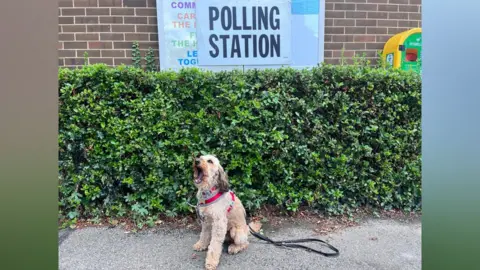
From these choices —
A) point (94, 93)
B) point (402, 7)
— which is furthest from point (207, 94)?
point (402, 7)

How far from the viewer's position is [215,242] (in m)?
3.02

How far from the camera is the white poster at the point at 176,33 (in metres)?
5.18

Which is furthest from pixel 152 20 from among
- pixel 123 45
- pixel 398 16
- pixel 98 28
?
pixel 398 16

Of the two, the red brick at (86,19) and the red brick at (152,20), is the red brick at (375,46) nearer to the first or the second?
the red brick at (152,20)

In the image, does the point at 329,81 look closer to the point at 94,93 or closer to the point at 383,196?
the point at 383,196

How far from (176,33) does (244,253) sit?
11.8 ft

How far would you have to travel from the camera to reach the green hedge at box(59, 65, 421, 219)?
383 cm

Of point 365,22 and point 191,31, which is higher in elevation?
point 365,22

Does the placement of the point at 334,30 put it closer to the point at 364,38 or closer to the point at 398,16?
the point at 364,38

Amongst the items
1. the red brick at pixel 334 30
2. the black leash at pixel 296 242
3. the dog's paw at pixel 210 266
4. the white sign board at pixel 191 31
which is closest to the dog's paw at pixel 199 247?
the dog's paw at pixel 210 266

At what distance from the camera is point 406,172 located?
4328mm

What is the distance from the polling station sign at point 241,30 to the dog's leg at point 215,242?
300cm

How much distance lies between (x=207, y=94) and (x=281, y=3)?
7.97 ft

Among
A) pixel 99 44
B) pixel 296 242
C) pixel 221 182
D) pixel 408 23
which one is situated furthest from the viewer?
pixel 408 23
